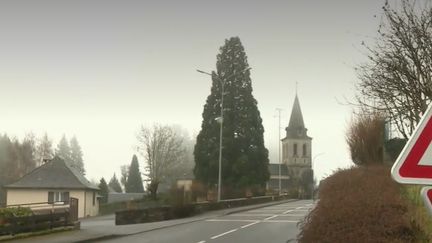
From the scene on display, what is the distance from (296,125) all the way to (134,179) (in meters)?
40.4

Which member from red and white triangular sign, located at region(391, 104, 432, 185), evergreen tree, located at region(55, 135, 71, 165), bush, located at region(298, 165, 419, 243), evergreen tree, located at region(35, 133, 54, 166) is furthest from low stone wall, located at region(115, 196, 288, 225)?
evergreen tree, located at region(55, 135, 71, 165)

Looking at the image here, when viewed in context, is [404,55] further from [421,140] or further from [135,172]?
[135,172]

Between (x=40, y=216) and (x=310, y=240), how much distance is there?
1536 centimetres

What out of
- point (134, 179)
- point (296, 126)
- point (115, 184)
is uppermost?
point (296, 126)

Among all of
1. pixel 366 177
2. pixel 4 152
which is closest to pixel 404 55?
pixel 366 177

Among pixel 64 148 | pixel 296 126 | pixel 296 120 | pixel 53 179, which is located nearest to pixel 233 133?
pixel 53 179

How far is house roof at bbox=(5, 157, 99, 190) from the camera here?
61.1 m

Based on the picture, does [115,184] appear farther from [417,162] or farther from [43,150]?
[417,162]

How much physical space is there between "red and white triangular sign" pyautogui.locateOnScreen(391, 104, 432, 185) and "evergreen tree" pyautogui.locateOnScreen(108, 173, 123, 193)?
131690 millimetres

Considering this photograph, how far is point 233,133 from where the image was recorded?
61.5 m

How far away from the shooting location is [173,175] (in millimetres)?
89688

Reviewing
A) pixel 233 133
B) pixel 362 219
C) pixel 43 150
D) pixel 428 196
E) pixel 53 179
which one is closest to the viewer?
pixel 428 196

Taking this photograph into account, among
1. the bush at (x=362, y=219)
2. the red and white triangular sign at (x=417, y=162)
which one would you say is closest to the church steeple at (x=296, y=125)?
the bush at (x=362, y=219)

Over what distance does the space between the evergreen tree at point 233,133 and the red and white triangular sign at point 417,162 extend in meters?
56.7
